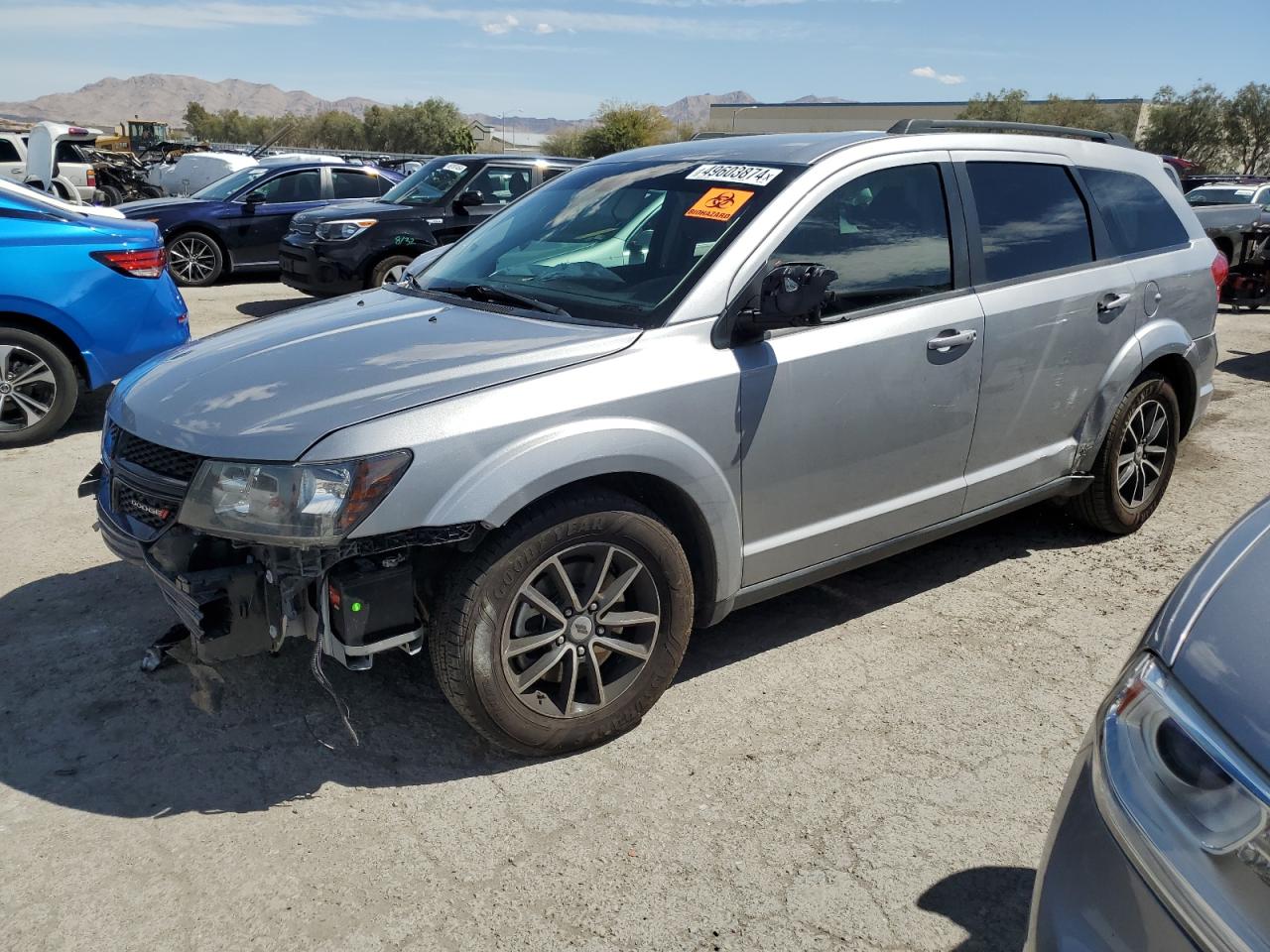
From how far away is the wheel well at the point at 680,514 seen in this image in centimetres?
317

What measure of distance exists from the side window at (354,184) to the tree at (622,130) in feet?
148

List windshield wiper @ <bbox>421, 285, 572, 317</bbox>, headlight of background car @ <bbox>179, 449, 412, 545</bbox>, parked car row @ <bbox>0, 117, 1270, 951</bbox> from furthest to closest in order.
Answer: windshield wiper @ <bbox>421, 285, 572, 317</bbox> < headlight of background car @ <bbox>179, 449, 412, 545</bbox> < parked car row @ <bbox>0, 117, 1270, 951</bbox>

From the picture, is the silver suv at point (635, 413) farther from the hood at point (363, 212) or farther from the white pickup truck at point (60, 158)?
the white pickup truck at point (60, 158)

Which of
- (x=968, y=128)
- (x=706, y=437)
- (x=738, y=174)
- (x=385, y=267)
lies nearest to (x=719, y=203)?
(x=738, y=174)

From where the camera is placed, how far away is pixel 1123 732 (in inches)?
64.4

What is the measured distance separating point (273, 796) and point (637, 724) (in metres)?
1.12

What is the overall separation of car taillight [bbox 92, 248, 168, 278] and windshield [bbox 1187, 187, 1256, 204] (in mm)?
16204

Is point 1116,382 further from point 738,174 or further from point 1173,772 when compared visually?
point 1173,772

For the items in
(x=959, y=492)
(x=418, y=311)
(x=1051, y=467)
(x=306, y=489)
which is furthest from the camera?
(x=1051, y=467)

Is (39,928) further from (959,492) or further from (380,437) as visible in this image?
(959,492)

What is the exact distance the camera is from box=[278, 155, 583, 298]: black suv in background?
1057 cm

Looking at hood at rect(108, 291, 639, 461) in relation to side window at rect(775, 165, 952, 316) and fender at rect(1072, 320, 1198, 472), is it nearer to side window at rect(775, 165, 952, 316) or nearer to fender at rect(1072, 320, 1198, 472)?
side window at rect(775, 165, 952, 316)

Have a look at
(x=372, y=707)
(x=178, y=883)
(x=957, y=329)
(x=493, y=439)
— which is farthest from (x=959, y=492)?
(x=178, y=883)

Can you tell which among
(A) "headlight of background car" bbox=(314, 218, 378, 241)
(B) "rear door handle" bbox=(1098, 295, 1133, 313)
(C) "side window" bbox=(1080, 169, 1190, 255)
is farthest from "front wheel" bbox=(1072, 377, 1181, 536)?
(A) "headlight of background car" bbox=(314, 218, 378, 241)
